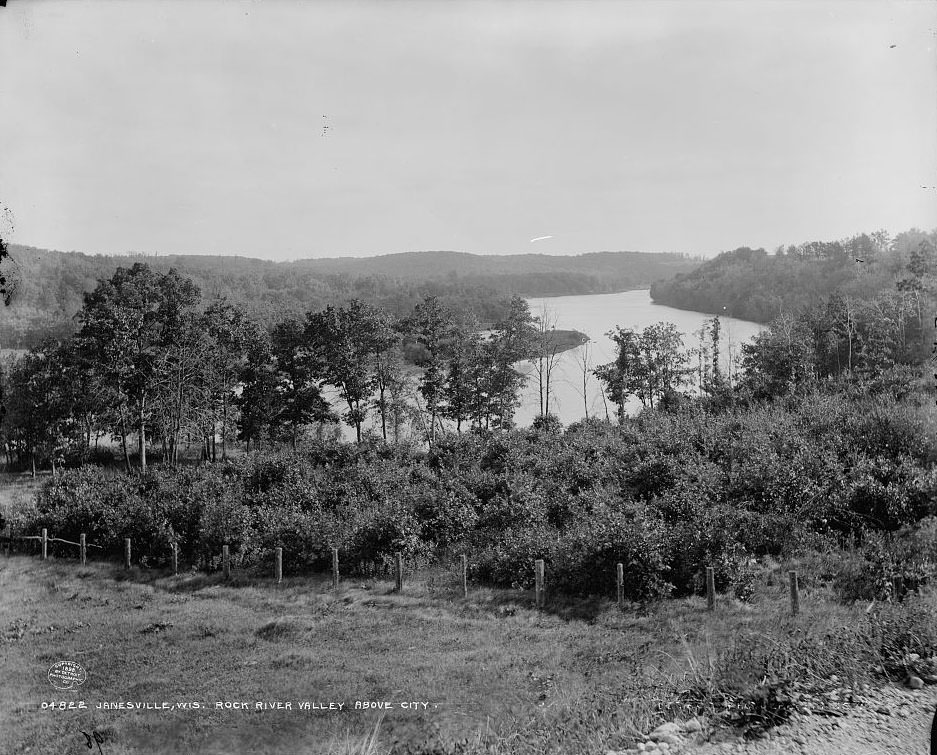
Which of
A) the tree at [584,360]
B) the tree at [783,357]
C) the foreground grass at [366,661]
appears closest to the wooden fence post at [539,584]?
the foreground grass at [366,661]

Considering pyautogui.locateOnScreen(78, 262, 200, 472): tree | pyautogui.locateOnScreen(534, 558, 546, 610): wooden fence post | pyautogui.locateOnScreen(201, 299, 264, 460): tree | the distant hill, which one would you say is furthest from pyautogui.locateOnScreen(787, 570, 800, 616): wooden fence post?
pyautogui.locateOnScreen(201, 299, 264, 460): tree

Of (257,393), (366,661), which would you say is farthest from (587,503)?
(257,393)

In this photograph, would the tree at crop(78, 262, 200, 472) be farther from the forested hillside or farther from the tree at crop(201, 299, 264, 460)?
the forested hillside

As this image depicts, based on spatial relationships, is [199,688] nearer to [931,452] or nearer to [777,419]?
[931,452]

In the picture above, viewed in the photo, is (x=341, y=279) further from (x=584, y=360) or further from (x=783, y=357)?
(x=783, y=357)

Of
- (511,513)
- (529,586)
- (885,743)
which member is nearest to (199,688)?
(885,743)

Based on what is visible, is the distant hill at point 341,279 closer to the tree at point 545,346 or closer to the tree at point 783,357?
the tree at point 545,346
